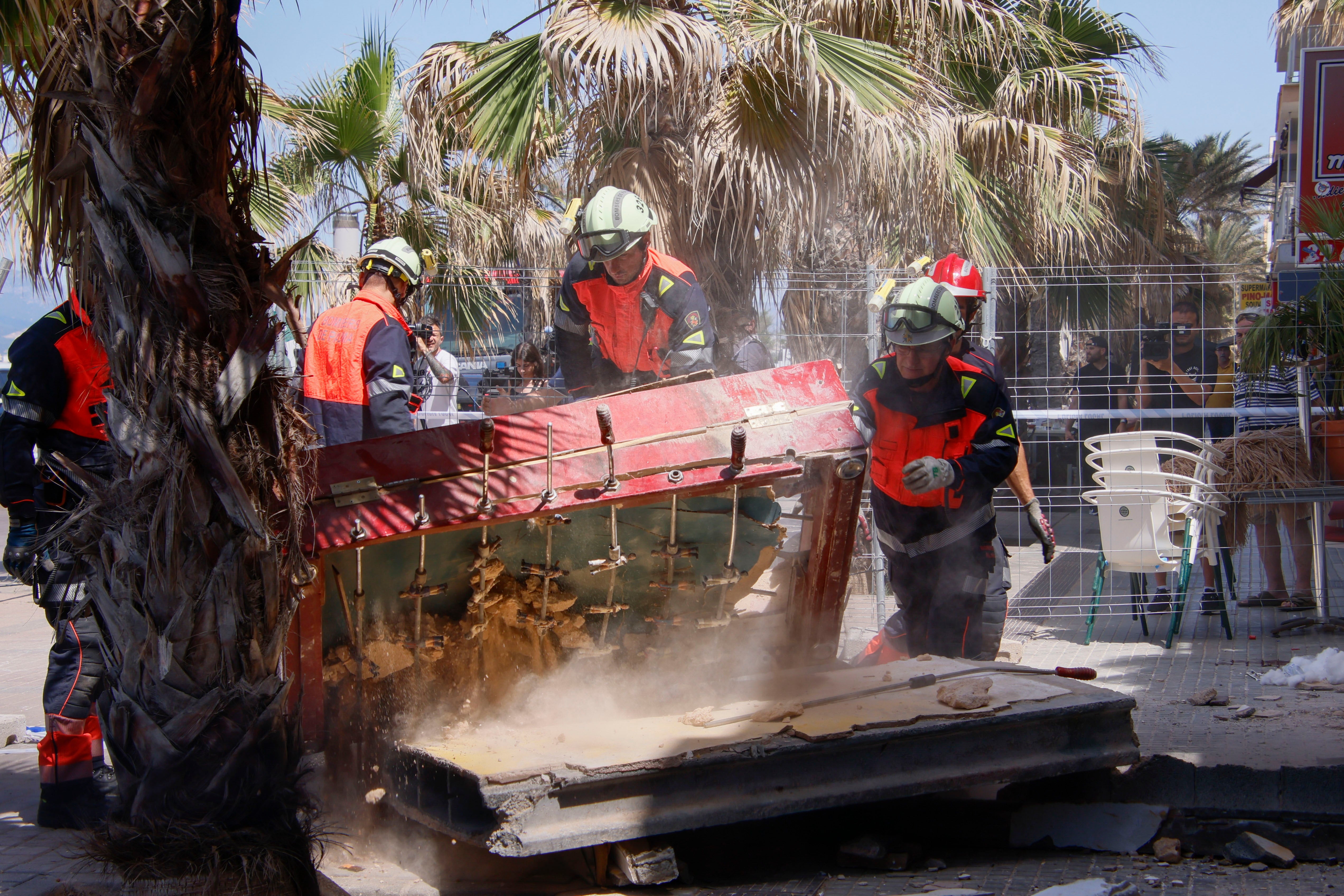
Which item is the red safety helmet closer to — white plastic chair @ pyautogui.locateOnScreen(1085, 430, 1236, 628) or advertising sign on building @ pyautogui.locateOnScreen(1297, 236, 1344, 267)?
white plastic chair @ pyautogui.locateOnScreen(1085, 430, 1236, 628)

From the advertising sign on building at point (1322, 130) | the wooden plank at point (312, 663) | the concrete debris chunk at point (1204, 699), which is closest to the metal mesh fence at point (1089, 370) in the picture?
the advertising sign on building at point (1322, 130)

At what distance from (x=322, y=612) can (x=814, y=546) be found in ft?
5.13

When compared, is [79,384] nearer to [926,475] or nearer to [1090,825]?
[926,475]

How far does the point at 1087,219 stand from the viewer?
969cm

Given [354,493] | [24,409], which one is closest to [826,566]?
[354,493]

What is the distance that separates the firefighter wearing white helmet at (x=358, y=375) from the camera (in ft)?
13.9

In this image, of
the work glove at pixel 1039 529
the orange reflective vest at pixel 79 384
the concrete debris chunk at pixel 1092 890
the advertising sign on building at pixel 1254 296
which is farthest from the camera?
the advertising sign on building at pixel 1254 296

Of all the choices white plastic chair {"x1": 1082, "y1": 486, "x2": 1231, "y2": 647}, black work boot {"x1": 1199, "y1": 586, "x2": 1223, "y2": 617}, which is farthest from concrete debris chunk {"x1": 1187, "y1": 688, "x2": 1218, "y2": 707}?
black work boot {"x1": 1199, "y1": 586, "x2": 1223, "y2": 617}

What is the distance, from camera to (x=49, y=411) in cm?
358

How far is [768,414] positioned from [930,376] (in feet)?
3.80

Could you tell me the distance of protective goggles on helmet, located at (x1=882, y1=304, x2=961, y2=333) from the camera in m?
4.13

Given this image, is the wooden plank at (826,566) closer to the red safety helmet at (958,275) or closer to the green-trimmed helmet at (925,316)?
the green-trimmed helmet at (925,316)

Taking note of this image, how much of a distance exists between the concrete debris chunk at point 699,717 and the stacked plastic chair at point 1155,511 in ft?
10.6

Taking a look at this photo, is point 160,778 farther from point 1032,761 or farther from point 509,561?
point 1032,761
